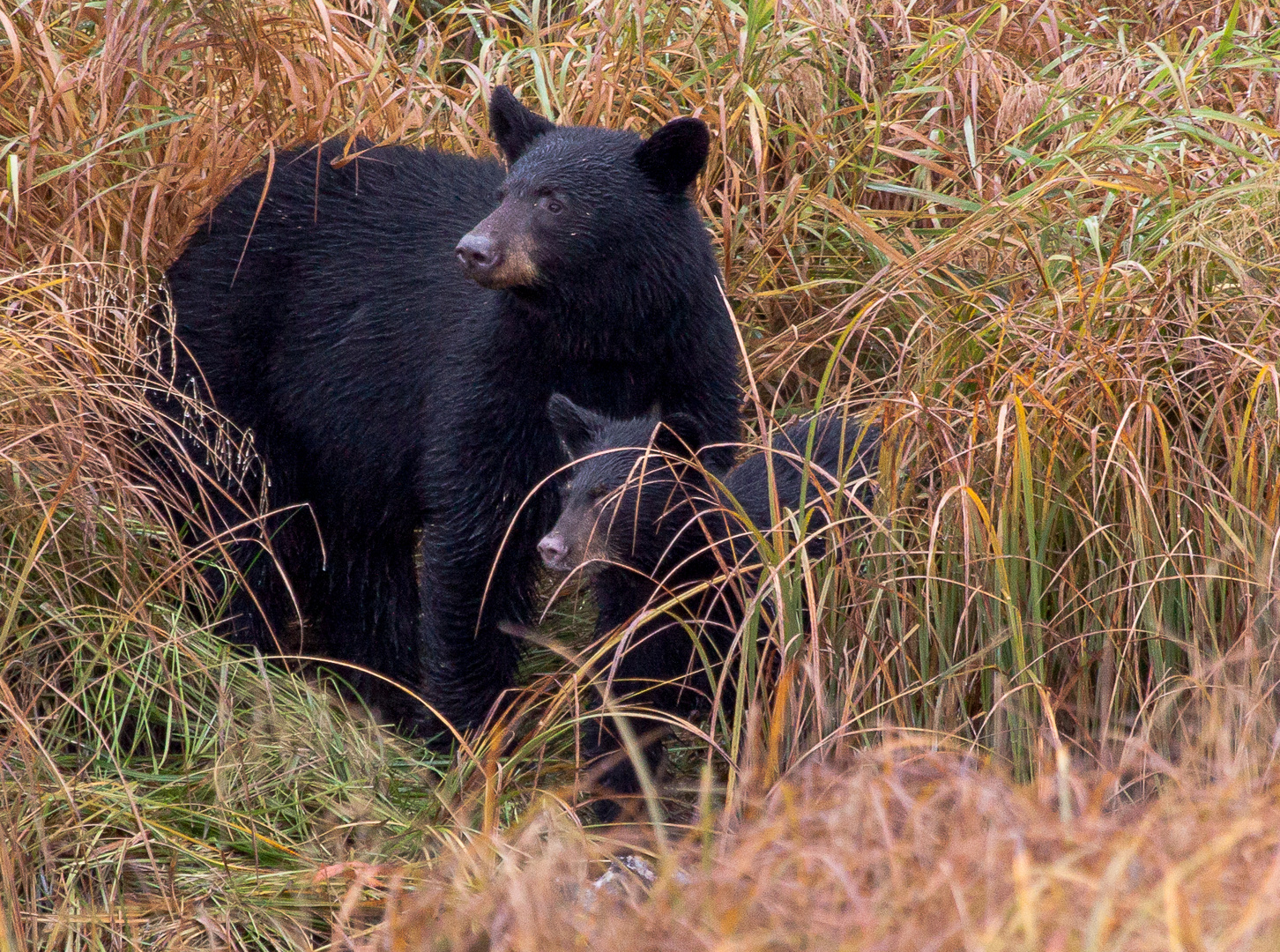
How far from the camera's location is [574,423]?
11.9ft

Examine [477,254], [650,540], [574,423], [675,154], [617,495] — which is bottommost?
[650,540]

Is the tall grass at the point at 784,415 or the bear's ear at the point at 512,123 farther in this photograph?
the bear's ear at the point at 512,123

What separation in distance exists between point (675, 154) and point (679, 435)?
0.86m

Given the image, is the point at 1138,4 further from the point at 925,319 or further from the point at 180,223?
the point at 180,223

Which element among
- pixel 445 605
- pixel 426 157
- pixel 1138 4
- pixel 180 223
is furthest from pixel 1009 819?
pixel 1138 4

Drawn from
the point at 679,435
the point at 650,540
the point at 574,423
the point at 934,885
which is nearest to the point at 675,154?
the point at 574,423

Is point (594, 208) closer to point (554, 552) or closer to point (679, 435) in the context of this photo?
point (679, 435)

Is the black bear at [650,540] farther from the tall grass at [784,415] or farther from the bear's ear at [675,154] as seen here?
the bear's ear at [675,154]

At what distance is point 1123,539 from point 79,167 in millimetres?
2896

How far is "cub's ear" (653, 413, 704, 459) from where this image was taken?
3441 millimetres

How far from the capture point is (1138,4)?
18.4 ft

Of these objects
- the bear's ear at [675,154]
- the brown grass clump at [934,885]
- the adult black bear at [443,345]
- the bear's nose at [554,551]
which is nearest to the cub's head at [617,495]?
the bear's nose at [554,551]

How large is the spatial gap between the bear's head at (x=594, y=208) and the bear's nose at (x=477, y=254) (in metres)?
0.01

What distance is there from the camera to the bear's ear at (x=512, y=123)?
3998 millimetres
